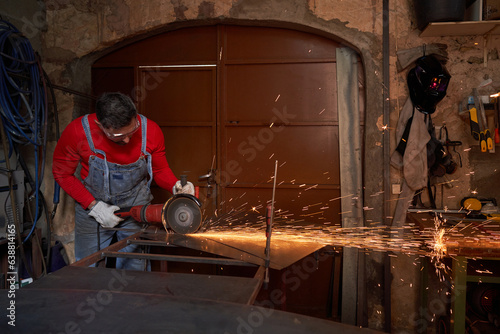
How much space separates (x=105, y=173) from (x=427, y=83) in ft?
9.38

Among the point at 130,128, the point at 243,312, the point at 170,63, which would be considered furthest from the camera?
the point at 170,63

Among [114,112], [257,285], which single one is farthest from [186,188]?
[257,285]

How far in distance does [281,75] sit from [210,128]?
0.93 meters

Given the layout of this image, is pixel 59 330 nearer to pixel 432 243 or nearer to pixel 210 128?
pixel 432 243

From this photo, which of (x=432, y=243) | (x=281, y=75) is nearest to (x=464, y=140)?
(x=432, y=243)

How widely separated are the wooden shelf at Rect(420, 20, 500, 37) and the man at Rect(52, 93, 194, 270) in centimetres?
249

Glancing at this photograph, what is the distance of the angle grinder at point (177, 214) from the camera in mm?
2299

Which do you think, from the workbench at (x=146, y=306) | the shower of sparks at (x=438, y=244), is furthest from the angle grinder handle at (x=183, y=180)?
the shower of sparks at (x=438, y=244)

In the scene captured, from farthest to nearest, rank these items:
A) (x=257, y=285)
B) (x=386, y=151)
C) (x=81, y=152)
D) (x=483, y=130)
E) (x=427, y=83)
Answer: (x=386, y=151)
(x=427, y=83)
(x=483, y=130)
(x=81, y=152)
(x=257, y=285)

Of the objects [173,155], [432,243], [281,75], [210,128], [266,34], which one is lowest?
[432,243]

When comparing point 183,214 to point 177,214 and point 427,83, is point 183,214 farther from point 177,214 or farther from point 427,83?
point 427,83

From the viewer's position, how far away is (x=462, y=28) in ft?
9.95

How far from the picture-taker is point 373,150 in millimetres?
3387

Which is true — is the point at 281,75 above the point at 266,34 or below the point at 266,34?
below
